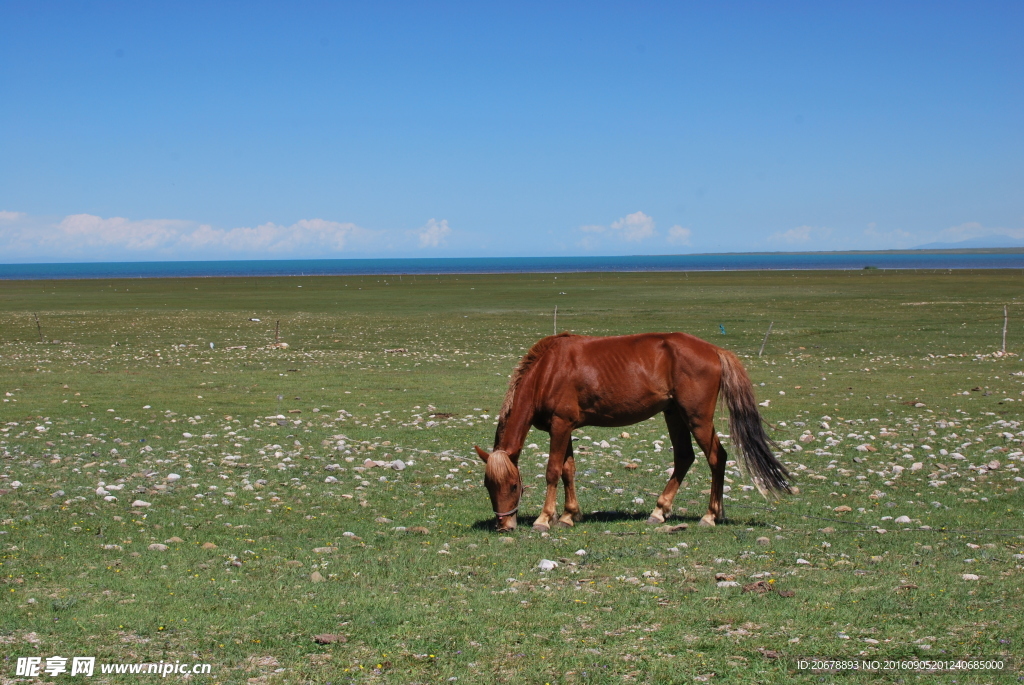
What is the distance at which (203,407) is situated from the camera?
2070 cm

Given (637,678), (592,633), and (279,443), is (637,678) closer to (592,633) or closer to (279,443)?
(592,633)

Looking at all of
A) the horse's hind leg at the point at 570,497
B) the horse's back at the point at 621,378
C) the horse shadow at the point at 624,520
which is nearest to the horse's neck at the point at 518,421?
the horse's back at the point at 621,378

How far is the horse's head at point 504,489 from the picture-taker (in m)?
10.3

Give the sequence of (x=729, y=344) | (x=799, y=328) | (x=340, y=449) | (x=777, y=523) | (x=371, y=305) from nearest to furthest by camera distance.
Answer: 1. (x=777, y=523)
2. (x=340, y=449)
3. (x=729, y=344)
4. (x=799, y=328)
5. (x=371, y=305)

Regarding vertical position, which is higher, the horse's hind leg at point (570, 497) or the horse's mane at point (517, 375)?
the horse's mane at point (517, 375)

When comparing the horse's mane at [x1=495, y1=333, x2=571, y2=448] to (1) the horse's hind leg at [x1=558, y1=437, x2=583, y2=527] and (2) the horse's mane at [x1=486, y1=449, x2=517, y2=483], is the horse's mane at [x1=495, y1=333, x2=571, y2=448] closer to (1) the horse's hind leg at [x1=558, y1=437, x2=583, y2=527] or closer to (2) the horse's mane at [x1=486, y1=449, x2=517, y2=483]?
(2) the horse's mane at [x1=486, y1=449, x2=517, y2=483]

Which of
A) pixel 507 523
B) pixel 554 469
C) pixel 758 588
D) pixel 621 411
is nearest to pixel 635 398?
pixel 621 411

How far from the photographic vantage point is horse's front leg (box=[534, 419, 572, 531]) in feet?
35.5

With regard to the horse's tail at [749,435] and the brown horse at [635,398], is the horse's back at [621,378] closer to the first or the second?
the brown horse at [635,398]

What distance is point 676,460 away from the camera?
38.0ft

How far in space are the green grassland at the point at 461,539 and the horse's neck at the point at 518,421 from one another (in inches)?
39.1

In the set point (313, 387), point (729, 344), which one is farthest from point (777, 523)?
point (729, 344)

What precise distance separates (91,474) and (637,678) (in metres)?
10.3

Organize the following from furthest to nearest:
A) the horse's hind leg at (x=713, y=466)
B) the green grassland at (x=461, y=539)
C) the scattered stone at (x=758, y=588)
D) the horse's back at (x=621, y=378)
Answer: the horse's back at (x=621, y=378)
the horse's hind leg at (x=713, y=466)
the scattered stone at (x=758, y=588)
the green grassland at (x=461, y=539)
